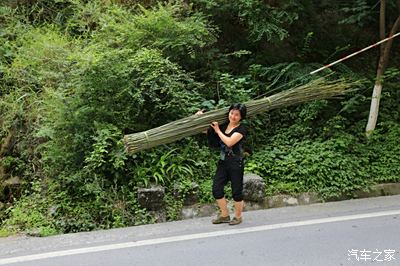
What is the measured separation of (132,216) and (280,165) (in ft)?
6.74

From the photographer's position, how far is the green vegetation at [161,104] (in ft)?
16.1

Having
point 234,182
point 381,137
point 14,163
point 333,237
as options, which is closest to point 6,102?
point 14,163

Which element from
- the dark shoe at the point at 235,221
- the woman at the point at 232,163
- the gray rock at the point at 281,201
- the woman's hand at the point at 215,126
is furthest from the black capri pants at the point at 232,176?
the gray rock at the point at 281,201

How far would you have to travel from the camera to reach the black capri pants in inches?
169

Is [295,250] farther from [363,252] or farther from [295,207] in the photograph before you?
[295,207]

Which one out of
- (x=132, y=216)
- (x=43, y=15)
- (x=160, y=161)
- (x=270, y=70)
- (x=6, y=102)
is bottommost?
(x=132, y=216)

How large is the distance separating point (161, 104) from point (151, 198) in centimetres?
137

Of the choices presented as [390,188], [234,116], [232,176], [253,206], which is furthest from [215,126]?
[390,188]

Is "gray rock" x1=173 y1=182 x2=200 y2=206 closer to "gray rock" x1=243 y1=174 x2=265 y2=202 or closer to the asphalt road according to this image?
the asphalt road

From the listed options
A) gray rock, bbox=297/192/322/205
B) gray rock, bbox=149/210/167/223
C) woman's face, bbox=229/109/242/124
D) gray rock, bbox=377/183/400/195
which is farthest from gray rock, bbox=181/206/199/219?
gray rock, bbox=377/183/400/195

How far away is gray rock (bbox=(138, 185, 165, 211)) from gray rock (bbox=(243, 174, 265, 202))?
99cm

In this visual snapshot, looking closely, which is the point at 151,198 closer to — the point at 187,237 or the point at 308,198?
the point at 187,237

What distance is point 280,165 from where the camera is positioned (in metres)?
5.44

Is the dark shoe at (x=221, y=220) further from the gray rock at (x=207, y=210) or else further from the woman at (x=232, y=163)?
the gray rock at (x=207, y=210)
